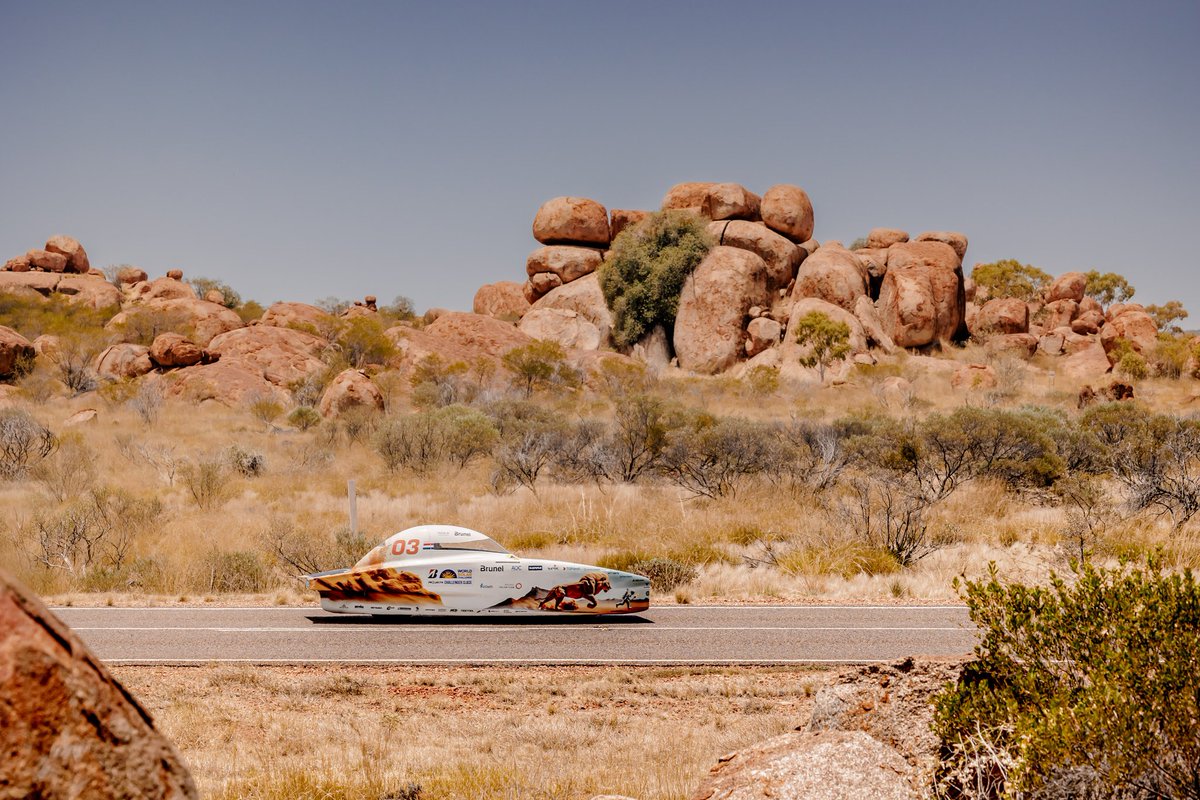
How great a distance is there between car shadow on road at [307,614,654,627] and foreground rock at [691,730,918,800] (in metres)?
8.04

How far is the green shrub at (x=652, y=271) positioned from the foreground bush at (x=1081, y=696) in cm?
5029

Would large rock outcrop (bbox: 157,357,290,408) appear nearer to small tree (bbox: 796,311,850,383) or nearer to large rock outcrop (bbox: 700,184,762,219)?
small tree (bbox: 796,311,850,383)

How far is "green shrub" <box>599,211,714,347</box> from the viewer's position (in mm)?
54375

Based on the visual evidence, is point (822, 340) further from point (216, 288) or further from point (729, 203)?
point (216, 288)

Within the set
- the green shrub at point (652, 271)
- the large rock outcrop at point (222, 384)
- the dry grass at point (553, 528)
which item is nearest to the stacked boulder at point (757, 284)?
the green shrub at point (652, 271)

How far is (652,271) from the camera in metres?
54.7

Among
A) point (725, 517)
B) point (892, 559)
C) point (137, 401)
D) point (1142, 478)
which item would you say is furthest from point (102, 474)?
point (1142, 478)

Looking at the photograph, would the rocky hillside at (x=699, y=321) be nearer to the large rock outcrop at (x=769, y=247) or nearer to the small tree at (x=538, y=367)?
the large rock outcrop at (x=769, y=247)

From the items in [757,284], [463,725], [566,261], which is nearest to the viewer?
[463,725]

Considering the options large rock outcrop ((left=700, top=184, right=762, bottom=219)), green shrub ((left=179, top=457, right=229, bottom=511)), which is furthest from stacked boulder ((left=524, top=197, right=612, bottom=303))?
green shrub ((left=179, top=457, right=229, bottom=511))

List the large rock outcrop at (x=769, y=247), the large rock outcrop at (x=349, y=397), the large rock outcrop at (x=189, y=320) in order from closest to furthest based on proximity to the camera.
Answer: the large rock outcrop at (x=349, y=397), the large rock outcrop at (x=189, y=320), the large rock outcrop at (x=769, y=247)

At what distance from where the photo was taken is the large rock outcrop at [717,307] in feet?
172

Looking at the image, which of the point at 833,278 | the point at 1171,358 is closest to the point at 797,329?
the point at 833,278

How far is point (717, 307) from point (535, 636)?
4283 cm
